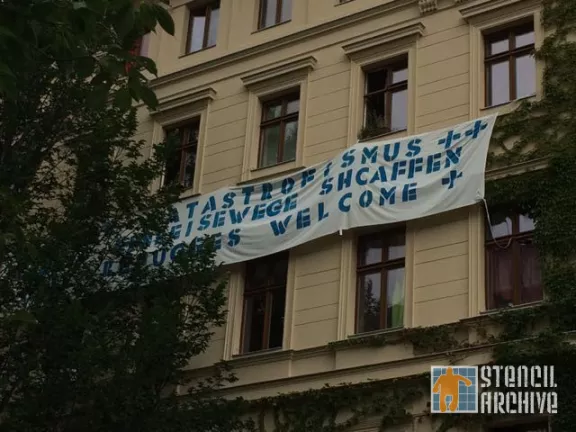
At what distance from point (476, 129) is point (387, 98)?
2.65 metres

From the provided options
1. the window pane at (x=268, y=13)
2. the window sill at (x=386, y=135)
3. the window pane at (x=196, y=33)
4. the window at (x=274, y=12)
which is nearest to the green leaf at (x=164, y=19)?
the window sill at (x=386, y=135)

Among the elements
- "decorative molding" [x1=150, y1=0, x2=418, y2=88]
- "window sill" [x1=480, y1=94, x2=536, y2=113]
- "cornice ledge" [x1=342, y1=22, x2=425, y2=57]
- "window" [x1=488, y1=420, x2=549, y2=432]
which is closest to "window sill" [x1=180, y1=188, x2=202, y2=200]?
"decorative molding" [x1=150, y1=0, x2=418, y2=88]

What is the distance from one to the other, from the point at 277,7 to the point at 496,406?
1072 centimetres

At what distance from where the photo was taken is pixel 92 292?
1714 cm

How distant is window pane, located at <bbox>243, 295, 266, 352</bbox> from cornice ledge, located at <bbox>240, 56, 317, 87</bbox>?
15.6 feet

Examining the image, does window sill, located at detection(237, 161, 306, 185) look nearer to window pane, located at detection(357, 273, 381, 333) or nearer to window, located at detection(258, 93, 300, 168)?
window, located at detection(258, 93, 300, 168)

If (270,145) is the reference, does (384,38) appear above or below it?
above

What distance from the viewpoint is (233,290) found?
19375 millimetres

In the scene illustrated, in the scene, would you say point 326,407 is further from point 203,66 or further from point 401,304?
point 203,66

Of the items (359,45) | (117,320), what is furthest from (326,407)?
(359,45)

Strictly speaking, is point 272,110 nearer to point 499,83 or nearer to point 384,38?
point 384,38

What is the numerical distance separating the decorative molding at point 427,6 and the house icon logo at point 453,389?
725cm

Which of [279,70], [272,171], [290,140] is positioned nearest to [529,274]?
[272,171]

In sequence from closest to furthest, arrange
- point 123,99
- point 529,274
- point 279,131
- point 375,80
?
1. point 123,99
2. point 529,274
3. point 375,80
4. point 279,131
